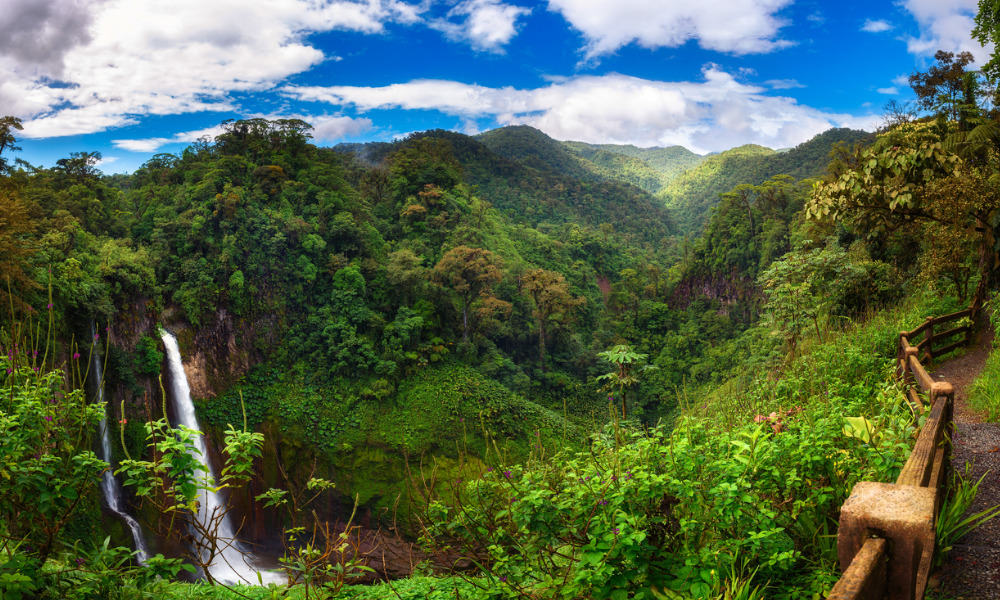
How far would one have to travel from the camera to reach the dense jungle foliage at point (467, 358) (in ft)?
8.65

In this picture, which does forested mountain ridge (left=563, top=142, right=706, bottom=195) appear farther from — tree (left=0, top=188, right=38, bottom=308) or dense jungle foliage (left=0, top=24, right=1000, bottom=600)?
tree (left=0, top=188, right=38, bottom=308)

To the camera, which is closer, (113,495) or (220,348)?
(113,495)

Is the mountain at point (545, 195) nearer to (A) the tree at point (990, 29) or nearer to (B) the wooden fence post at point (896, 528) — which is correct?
(A) the tree at point (990, 29)

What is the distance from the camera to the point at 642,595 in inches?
89.9

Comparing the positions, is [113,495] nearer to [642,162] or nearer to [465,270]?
[465,270]

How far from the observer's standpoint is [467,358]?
22.4 meters

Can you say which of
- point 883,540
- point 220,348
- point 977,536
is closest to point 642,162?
point 220,348

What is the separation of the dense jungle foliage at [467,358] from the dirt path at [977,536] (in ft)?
1.35

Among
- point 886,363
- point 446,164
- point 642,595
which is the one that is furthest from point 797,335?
point 446,164

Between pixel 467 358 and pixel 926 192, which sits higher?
pixel 926 192

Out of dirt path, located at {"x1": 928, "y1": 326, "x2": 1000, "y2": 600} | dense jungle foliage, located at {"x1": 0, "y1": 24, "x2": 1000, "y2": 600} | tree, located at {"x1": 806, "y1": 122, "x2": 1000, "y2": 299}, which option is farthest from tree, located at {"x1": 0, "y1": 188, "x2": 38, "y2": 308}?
tree, located at {"x1": 806, "y1": 122, "x2": 1000, "y2": 299}

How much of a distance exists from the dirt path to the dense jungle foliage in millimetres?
410

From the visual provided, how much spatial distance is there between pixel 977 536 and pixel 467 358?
20.3 meters

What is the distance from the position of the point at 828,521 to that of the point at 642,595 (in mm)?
1116
